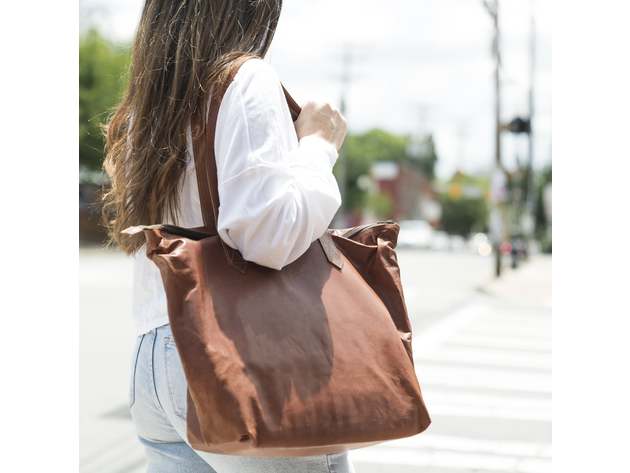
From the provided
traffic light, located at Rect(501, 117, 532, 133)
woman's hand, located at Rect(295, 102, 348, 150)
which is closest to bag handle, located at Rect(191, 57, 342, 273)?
woman's hand, located at Rect(295, 102, 348, 150)

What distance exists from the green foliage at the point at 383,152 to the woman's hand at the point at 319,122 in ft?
274

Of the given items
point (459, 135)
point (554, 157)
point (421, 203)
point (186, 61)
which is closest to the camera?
point (186, 61)

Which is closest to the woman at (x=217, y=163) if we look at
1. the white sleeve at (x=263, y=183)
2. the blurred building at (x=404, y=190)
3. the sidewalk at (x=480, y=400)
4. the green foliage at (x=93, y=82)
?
the white sleeve at (x=263, y=183)

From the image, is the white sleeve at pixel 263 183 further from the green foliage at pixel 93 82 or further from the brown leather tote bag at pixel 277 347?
the green foliage at pixel 93 82

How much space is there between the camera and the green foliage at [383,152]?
91.2 metres

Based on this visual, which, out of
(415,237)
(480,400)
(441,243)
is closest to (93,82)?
(415,237)

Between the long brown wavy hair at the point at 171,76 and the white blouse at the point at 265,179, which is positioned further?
the long brown wavy hair at the point at 171,76

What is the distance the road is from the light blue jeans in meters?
3.10

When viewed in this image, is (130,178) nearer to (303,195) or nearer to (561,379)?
(303,195)

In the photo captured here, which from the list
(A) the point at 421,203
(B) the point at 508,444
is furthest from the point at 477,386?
(A) the point at 421,203

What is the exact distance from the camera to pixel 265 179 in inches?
56.3

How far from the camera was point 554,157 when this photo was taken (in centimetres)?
454

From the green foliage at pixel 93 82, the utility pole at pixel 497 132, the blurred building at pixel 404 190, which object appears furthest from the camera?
the blurred building at pixel 404 190

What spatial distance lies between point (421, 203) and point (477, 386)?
99408mm
